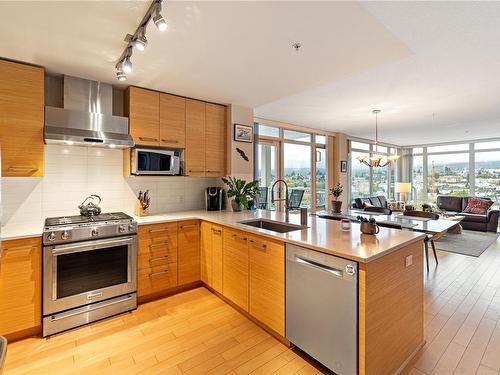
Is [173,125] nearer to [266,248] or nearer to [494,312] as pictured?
[266,248]

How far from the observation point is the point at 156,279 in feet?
9.26

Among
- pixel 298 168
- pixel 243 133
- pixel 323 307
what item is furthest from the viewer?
pixel 298 168

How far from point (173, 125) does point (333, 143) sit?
4894 millimetres

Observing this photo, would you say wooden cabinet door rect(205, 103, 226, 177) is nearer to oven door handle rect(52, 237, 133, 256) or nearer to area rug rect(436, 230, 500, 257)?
oven door handle rect(52, 237, 133, 256)

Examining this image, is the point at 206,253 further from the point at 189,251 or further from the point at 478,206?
the point at 478,206

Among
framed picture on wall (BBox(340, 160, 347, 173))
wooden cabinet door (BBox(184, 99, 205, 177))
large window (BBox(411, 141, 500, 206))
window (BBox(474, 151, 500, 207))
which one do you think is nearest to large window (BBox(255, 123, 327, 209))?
framed picture on wall (BBox(340, 160, 347, 173))

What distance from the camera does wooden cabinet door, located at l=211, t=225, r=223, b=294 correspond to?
2.78 meters

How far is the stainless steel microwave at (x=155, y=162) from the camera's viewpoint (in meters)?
2.96

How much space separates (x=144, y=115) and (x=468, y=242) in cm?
651

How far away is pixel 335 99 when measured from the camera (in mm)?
4012

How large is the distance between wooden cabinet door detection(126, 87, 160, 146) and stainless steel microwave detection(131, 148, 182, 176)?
109 mm

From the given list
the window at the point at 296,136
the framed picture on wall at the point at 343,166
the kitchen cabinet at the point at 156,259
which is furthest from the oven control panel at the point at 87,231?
the framed picture on wall at the point at 343,166

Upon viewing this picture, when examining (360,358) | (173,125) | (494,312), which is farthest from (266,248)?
(494,312)

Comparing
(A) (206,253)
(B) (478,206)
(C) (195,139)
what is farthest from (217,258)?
(B) (478,206)
